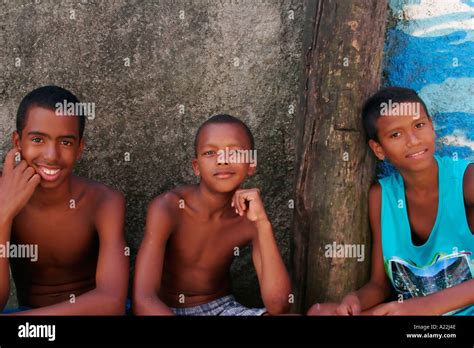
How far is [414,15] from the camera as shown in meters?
4.11

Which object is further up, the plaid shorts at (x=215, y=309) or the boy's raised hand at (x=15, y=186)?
the boy's raised hand at (x=15, y=186)

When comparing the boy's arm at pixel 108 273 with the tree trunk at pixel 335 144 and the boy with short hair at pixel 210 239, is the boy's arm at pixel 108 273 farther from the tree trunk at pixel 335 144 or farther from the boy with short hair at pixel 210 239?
the tree trunk at pixel 335 144

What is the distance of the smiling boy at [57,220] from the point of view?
3.18 metres

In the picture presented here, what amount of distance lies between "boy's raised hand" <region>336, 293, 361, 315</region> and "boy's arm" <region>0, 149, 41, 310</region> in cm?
141

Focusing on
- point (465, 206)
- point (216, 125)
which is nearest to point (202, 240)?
point (216, 125)

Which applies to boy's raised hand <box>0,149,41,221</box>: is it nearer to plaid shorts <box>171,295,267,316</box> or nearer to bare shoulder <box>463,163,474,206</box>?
plaid shorts <box>171,295,267,316</box>

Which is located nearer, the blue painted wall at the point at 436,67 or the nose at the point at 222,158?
the nose at the point at 222,158

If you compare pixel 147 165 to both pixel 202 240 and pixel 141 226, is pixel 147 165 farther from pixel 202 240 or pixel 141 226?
pixel 202 240

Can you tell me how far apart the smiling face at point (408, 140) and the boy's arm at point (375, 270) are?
206 mm

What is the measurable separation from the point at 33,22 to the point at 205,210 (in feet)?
4.72

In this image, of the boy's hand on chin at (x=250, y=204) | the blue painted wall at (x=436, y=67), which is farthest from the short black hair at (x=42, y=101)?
the blue painted wall at (x=436, y=67)
